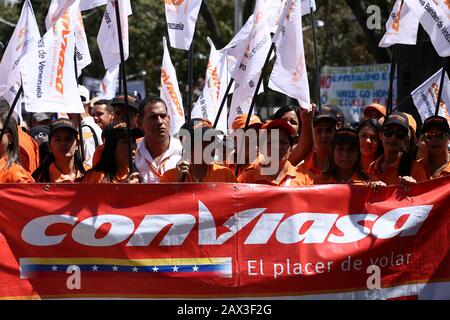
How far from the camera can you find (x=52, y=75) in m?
6.86

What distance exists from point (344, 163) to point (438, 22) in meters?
1.35

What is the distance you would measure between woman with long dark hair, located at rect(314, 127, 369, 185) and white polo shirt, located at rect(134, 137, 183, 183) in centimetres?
110

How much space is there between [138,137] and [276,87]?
1.09 metres

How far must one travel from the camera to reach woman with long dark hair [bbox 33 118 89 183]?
7262mm

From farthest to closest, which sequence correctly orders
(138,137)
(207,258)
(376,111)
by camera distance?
(376,111) → (138,137) → (207,258)

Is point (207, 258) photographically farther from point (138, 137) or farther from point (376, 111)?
point (376, 111)

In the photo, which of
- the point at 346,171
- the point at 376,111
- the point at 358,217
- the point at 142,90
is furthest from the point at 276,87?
the point at 142,90

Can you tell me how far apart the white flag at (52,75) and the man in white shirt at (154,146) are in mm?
653

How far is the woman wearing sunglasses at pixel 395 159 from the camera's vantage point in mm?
7031

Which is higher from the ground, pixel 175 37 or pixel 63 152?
pixel 175 37

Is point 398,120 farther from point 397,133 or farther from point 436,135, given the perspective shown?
point 436,135

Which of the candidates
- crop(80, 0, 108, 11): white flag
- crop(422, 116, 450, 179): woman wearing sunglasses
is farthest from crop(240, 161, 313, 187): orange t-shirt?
crop(80, 0, 108, 11): white flag

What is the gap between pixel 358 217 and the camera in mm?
6422

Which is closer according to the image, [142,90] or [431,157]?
[431,157]
